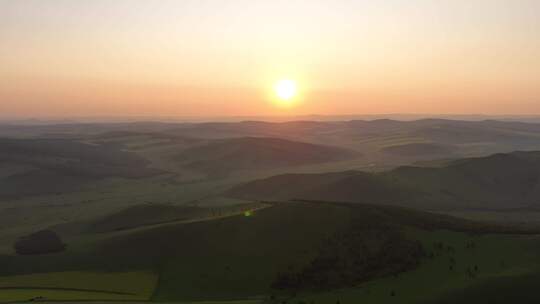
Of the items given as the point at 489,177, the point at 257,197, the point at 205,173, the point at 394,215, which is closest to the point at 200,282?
the point at 394,215

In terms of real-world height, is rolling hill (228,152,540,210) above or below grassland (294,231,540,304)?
below

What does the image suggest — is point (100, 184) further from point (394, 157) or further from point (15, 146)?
point (394, 157)

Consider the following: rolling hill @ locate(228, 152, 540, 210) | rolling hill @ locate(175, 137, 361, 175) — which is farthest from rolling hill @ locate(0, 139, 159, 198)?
rolling hill @ locate(228, 152, 540, 210)

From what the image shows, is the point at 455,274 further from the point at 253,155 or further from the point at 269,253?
the point at 253,155

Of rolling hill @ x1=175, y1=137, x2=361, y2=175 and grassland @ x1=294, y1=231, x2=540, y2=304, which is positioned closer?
grassland @ x1=294, y1=231, x2=540, y2=304

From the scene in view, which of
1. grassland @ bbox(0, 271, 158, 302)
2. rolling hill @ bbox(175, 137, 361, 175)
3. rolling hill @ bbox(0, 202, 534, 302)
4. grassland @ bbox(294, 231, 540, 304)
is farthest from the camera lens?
rolling hill @ bbox(175, 137, 361, 175)

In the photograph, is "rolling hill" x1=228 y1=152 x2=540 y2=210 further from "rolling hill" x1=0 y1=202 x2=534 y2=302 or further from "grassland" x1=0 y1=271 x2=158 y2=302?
"grassland" x1=0 y1=271 x2=158 y2=302

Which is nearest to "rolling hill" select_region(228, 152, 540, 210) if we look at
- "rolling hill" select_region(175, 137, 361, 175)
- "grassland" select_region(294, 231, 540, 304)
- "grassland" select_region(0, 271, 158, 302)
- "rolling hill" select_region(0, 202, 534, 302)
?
"rolling hill" select_region(0, 202, 534, 302)

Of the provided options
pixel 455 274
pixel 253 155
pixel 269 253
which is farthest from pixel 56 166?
pixel 455 274

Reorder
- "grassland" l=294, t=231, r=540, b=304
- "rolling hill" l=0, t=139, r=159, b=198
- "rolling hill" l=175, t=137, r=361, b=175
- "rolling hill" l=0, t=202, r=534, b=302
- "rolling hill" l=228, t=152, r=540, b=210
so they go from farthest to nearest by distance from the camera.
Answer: "rolling hill" l=175, t=137, r=361, b=175
"rolling hill" l=0, t=139, r=159, b=198
"rolling hill" l=228, t=152, r=540, b=210
"rolling hill" l=0, t=202, r=534, b=302
"grassland" l=294, t=231, r=540, b=304

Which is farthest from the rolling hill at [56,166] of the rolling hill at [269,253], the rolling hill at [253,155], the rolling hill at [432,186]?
the rolling hill at [269,253]

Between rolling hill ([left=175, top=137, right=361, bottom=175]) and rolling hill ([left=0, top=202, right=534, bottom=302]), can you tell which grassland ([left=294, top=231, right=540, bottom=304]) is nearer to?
A: rolling hill ([left=0, top=202, right=534, bottom=302])

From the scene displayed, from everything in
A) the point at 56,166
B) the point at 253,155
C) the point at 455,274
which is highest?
the point at 455,274
